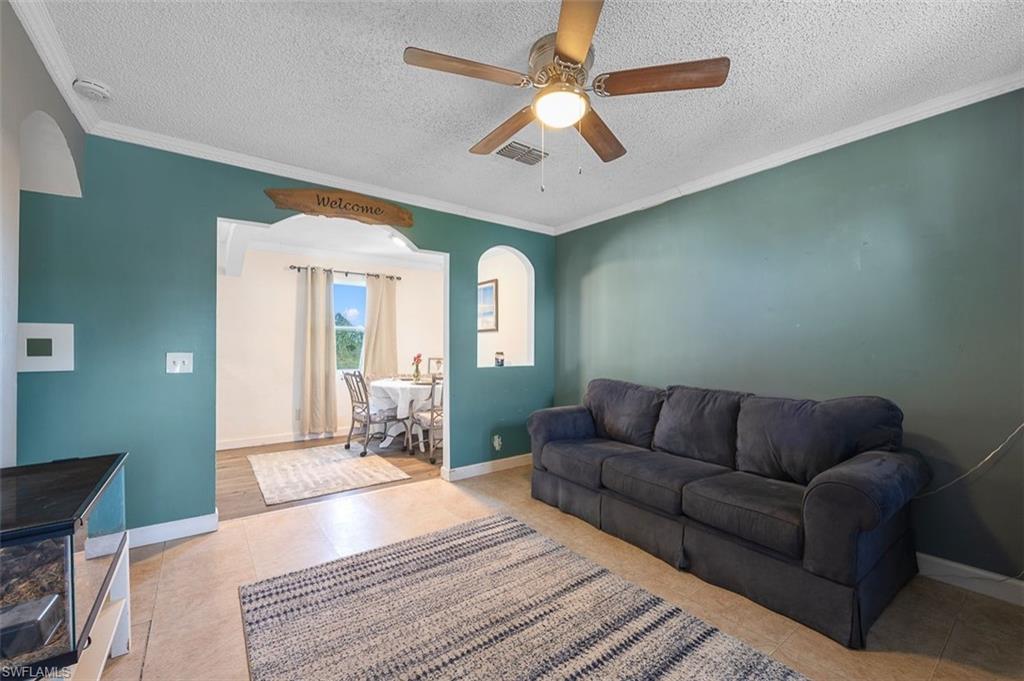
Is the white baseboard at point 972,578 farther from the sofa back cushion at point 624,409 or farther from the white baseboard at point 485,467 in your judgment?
the white baseboard at point 485,467

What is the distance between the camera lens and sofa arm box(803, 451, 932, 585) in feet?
5.67

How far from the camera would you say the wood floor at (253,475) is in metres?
3.31

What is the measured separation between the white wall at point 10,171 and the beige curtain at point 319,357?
4.03m

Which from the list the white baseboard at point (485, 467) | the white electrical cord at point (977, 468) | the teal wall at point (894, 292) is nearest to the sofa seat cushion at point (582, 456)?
the white baseboard at point (485, 467)

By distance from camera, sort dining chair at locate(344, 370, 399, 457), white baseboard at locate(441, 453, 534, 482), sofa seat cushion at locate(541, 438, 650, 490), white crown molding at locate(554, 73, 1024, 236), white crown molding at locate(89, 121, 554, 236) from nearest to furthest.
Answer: white crown molding at locate(554, 73, 1024, 236) → white crown molding at locate(89, 121, 554, 236) → sofa seat cushion at locate(541, 438, 650, 490) → white baseboard at locate(441, 453, 534, 482) → dining chair at locate(344, 370, 399, 457)

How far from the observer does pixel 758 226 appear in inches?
120

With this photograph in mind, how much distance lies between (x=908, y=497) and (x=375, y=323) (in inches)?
233

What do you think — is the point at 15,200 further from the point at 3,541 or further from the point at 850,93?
the point at 850,93

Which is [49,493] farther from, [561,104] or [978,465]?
[978,465]

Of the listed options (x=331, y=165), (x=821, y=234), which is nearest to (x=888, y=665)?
(x=821, y=234)

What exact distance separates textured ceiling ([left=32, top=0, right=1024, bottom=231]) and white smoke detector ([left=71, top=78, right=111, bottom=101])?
60mm

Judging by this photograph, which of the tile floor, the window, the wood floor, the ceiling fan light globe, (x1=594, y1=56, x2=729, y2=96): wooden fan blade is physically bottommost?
the tile floor

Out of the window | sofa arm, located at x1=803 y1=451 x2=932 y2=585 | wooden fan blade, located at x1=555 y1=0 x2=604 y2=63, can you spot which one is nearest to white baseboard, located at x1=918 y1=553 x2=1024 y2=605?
sofa arm, located at x1=803 y1=451 x2=932 y2=585

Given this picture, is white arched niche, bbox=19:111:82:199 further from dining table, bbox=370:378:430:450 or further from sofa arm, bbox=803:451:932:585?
sofa arm, bbox=803:451:932:585
